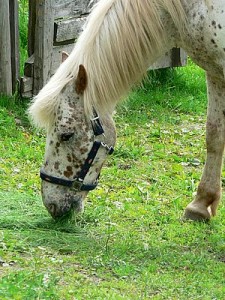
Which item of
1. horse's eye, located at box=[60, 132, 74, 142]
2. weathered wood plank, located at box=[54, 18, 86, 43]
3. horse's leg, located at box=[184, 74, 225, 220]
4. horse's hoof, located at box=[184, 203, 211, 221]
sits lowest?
horse's hoof, located at box=[184, 203, 211, 221]

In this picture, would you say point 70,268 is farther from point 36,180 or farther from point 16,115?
point 16,115

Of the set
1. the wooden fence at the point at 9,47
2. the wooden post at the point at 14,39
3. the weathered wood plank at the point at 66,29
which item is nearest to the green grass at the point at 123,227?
the wooden fence at the point at 9,47

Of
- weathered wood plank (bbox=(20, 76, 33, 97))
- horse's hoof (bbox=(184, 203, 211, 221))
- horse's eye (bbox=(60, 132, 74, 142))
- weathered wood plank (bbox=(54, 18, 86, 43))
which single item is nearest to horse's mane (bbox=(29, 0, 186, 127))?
horse's eye (bbox=(60, 132, 74, 142))

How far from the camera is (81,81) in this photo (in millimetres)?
5121

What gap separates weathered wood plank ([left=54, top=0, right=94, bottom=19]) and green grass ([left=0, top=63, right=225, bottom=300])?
1.05m

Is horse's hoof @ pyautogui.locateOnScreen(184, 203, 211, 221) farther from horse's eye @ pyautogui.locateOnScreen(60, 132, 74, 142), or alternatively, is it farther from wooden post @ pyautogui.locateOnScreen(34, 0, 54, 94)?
wooden post @ pyautogui.locateOnScreen(34, 0, 54, 94)

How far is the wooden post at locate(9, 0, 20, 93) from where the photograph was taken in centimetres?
802

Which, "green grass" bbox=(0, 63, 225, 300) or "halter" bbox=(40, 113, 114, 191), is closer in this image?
"green grass" bbox=(0, 63, 225, 300)

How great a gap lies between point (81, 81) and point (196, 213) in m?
1.44

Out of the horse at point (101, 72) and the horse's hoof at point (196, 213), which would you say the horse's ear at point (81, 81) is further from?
the horse's hoof at point (196, 213)

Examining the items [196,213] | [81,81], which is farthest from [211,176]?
[81,81]

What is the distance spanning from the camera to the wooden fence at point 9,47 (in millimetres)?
7797

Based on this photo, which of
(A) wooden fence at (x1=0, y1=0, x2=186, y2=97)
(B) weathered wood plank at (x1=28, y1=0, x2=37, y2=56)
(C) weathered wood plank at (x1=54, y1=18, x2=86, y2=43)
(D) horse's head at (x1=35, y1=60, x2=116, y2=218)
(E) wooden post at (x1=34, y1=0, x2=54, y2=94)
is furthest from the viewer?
(C) weathered wood plank at (x1=54, y1=18, x2=86, y2=43)

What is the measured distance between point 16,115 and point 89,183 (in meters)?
2.68
